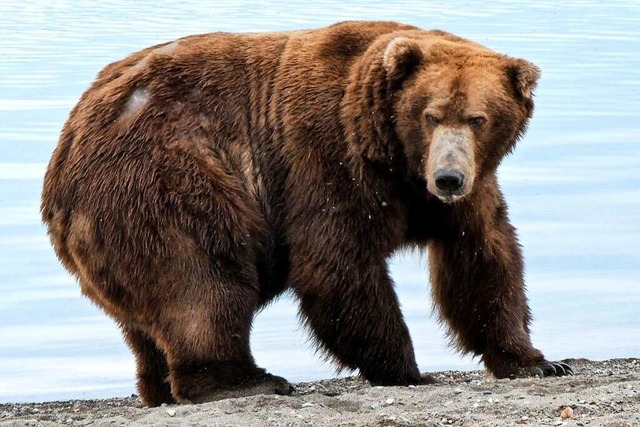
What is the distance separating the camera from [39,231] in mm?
12156

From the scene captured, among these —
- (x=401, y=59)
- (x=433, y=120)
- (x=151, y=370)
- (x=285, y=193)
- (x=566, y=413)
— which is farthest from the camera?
(x=151, y=370)

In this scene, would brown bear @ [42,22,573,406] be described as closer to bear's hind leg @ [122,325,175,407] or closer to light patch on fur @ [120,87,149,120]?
light patch on fur @ [120,87,149,120]

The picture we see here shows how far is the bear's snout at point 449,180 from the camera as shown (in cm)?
645

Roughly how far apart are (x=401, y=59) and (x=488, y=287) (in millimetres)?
1288

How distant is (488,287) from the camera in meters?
7.32

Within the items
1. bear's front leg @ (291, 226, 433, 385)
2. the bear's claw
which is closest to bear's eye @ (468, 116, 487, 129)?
bear's front leg @ (291, 226, 433, 385)

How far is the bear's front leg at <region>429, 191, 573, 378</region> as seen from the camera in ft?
23.6

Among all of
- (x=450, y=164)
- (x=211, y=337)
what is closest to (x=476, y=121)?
(x=450, y=164)

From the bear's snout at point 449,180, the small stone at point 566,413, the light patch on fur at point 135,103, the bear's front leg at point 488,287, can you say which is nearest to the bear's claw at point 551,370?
the bear's front leg at point 488,287

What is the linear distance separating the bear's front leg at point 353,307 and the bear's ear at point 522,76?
1026 mm

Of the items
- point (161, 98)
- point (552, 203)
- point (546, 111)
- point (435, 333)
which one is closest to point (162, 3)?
point (546, 111)

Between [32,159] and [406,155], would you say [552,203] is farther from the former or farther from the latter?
[406,155]

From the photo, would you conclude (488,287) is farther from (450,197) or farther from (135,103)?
(135,103)

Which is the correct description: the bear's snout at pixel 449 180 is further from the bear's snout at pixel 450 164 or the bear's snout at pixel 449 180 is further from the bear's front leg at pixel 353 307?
the bear's front leg at pixel 353 307
